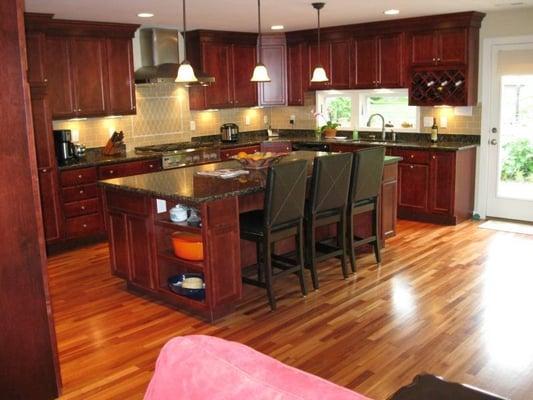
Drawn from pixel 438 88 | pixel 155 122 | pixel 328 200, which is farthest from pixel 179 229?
pixel 438 88

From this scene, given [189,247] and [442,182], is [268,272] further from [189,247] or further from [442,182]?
[442,182]

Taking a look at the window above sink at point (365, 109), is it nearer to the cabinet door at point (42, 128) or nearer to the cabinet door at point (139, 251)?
the cabinet door at point (42, 128)

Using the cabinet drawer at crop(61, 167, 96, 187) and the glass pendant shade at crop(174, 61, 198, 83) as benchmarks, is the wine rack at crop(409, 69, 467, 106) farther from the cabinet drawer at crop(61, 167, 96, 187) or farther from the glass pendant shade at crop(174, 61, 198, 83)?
the cabinet drawer at crop(61, 167, 96, 187)

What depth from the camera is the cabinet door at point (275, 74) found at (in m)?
8.08

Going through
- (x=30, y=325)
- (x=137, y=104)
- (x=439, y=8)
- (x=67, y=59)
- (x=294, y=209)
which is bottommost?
(x=30, y=325)

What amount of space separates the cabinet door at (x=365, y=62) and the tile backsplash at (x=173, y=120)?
78 cm

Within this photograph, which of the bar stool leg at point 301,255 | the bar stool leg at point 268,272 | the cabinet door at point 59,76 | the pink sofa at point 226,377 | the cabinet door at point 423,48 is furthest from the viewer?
the cabinet door at point 423,48

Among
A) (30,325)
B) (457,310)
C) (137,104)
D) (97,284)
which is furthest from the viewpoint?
(137,104)

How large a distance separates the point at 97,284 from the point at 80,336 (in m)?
1.08

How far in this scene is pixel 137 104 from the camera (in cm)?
711

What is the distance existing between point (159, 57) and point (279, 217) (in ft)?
12.3

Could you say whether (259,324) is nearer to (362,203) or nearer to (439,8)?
(362,203)

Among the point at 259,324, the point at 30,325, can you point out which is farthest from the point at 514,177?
the point at 30,325

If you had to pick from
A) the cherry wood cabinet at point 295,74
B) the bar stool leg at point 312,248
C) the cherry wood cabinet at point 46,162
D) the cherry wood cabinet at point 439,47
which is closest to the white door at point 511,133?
the cherry wood cabinet at point 439,47
